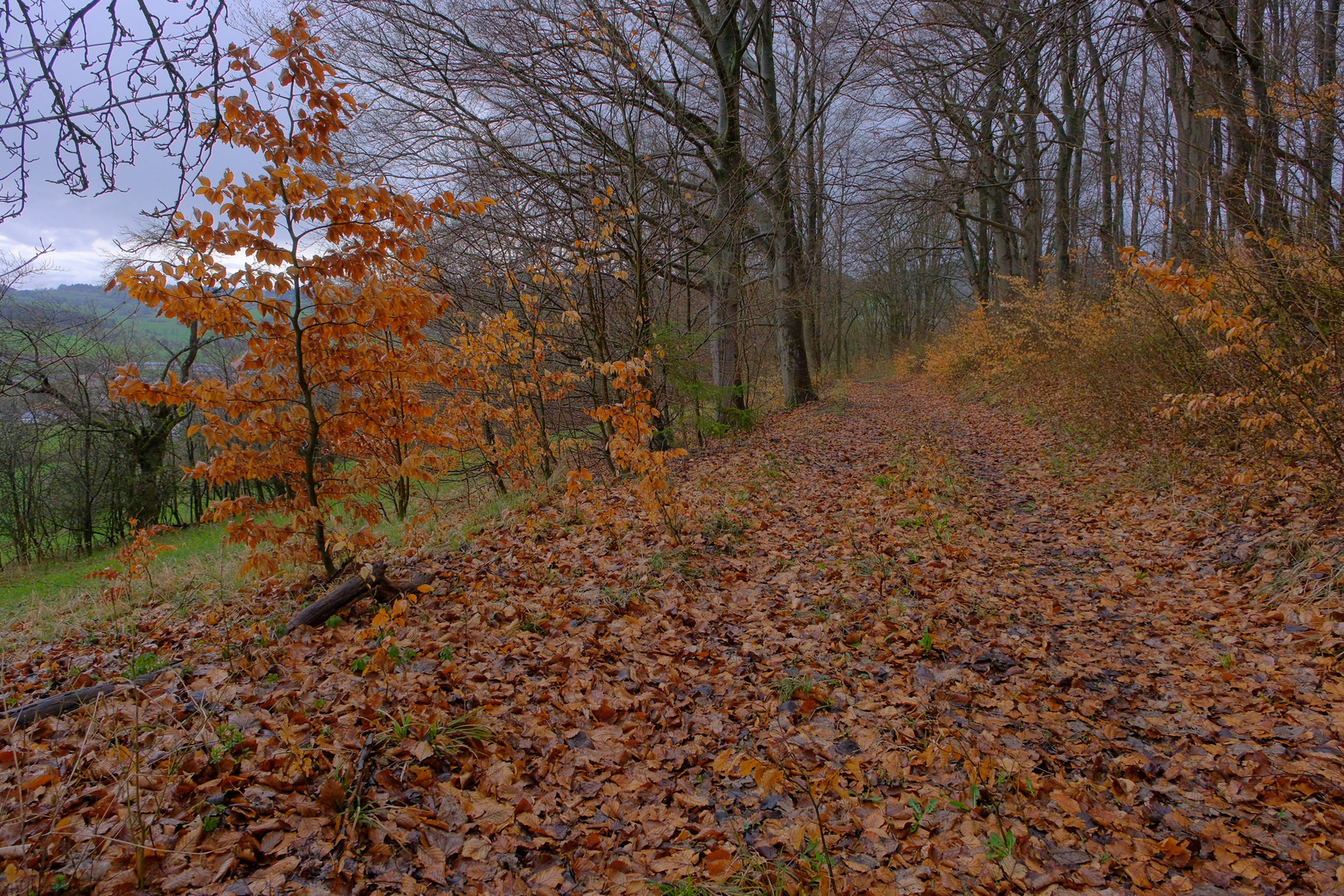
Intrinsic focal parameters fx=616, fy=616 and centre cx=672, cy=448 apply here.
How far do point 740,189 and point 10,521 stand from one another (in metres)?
20.1

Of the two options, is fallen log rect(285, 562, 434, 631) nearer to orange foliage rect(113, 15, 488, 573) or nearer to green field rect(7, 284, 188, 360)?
orange foliage rect(113, 15, 488, 573)

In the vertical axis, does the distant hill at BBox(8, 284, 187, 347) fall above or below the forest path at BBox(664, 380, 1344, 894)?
above

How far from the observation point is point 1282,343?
522cm

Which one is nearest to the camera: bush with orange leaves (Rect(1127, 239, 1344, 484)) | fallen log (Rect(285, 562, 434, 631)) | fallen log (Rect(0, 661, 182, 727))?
fallen log (Rect(0, 661, 182, 727))

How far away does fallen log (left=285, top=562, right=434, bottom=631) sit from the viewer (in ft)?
14.0

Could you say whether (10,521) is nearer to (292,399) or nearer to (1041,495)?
(292,399)

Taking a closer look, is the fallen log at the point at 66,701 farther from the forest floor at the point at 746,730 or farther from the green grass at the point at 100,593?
the green grass at the point at 100,593

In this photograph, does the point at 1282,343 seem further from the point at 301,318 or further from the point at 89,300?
the point at 89,300

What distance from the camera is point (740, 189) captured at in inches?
420

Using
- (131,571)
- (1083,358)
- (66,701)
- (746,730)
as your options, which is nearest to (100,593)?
(131,571)

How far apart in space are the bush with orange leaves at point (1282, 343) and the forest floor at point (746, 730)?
1.98 ft

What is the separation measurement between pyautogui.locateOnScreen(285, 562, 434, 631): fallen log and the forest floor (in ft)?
0.55

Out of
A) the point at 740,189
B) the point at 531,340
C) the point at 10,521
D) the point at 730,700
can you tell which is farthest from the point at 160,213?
the point at 10,521

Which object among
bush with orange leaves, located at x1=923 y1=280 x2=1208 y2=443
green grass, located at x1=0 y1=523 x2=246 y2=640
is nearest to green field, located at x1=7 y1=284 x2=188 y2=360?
green grass, located at x1=0 y1=523 x2=246 y2=640
